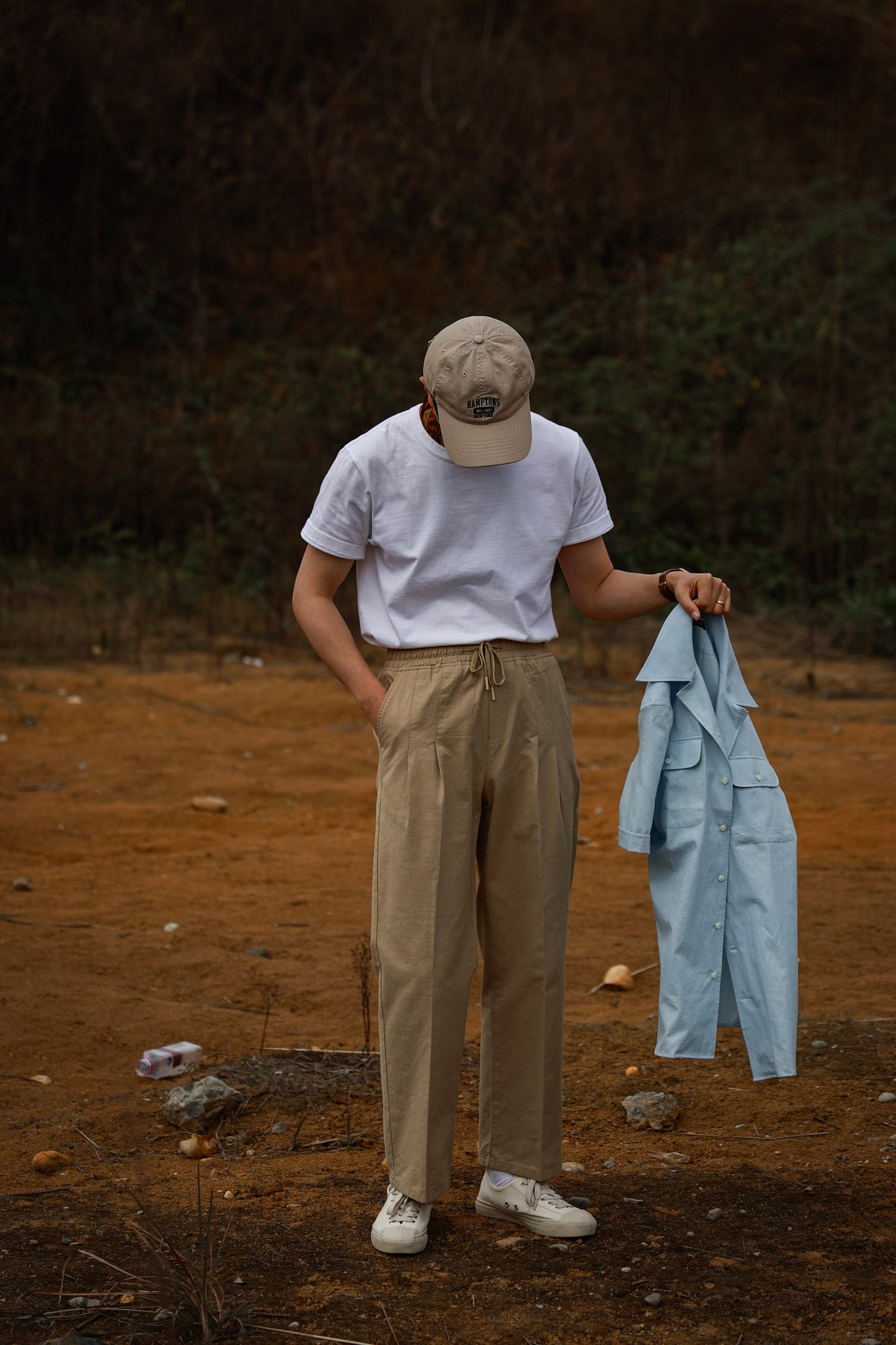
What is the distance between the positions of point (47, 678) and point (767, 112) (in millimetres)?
13113

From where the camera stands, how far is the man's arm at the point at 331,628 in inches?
95.0

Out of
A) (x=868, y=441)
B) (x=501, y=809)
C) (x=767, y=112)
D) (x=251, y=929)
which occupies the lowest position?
(x=251, y=929)

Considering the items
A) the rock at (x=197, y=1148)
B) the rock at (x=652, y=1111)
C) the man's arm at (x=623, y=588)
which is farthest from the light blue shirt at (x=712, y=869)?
the rock at (x=197, y=1148)

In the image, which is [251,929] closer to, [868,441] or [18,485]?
[18,485]

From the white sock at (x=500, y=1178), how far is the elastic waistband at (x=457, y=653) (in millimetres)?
1009

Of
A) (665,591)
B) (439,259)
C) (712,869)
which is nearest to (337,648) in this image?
(665,591)

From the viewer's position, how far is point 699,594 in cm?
256

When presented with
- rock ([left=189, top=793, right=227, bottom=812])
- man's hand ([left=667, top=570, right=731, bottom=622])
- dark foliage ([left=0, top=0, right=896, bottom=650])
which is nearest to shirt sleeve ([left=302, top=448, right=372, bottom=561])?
man's hand ([left=667, top=570, right=731, bottom=622])

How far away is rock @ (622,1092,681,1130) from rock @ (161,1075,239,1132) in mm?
934

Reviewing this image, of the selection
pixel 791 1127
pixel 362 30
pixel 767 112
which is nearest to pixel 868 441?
pixel 767 112

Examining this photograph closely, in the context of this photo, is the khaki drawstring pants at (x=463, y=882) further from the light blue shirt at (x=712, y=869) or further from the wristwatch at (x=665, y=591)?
the wristwatch at (x=665, y=591)

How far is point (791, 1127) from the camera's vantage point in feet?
9.62

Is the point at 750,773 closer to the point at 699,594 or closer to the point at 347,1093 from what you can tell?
the point at 699,594

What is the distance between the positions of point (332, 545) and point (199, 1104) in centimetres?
140
